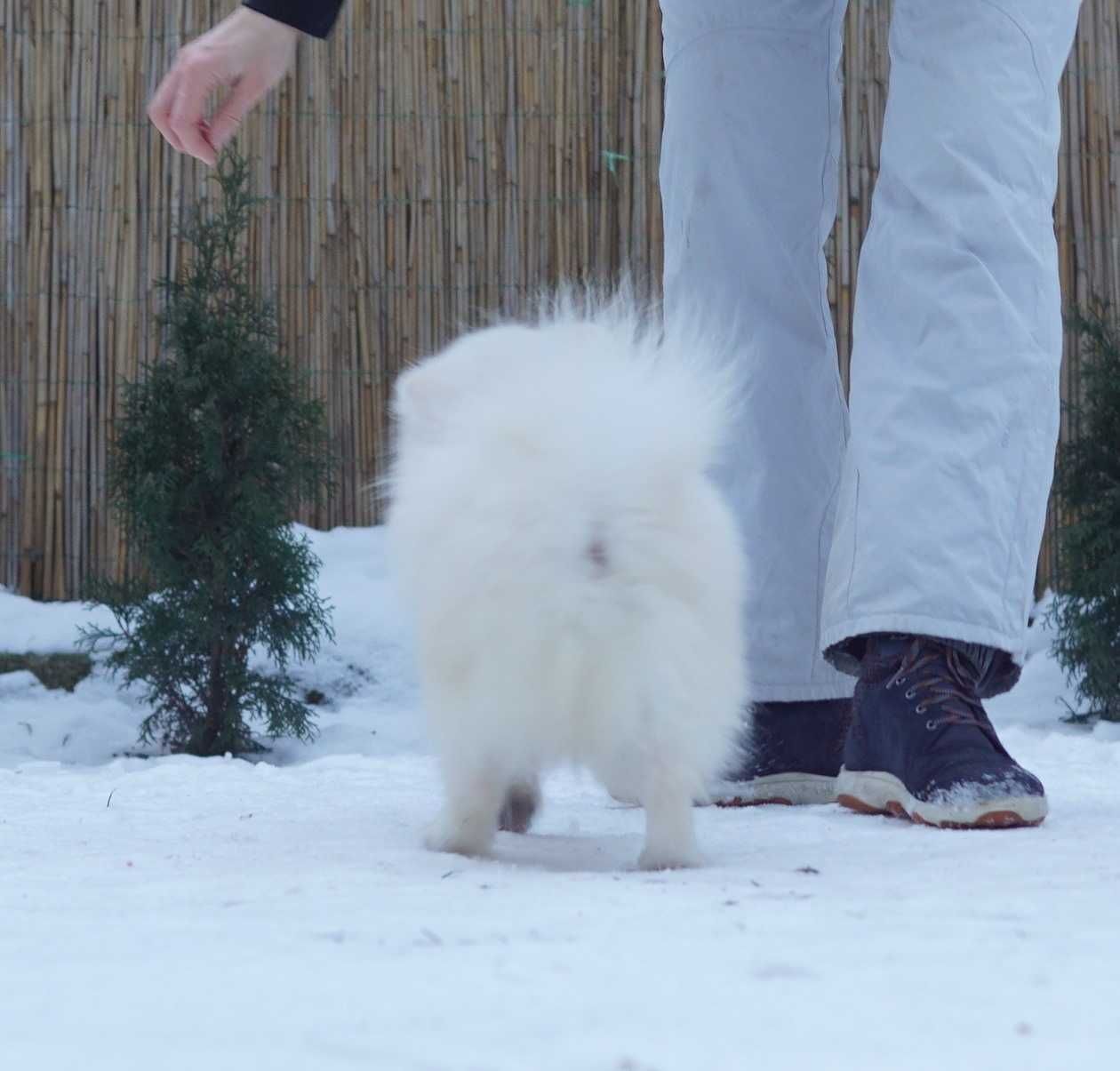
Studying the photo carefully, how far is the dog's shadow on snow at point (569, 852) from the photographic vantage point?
1.60m

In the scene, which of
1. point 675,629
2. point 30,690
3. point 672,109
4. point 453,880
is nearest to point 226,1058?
point 453,880

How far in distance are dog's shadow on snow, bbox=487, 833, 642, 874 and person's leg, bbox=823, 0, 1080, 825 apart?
376 millimetres

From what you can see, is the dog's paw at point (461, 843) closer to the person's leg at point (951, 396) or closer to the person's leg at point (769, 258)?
the person's leg at point (951, 396)

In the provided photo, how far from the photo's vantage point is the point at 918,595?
188 centimetres

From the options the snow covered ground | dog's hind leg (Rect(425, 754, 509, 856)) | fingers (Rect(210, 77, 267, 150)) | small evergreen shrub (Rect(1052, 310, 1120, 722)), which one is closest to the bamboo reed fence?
small evergreen shrub (Rect(1052, 310, 1120, 722))

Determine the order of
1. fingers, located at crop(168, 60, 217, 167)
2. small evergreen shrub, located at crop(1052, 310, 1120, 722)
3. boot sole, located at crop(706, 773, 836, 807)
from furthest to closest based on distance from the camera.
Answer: small evergreen shrub, located at crop(1052, 310, 1120, 722)
boot sole, located at crop(706, 773, 836, 807)
fingers, located at crop(168, 60, 217, 167)

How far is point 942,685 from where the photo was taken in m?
1.89

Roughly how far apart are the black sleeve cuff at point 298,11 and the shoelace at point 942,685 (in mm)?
1059

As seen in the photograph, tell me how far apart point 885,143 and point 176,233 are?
8.62 feet

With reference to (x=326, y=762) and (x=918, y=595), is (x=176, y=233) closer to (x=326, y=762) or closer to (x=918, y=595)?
(x=326, y=762)

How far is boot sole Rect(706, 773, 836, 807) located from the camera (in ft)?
7.34

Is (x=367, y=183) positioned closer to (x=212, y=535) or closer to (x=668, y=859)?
(x=212, y=535)

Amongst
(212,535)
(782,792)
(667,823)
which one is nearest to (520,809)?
(667,823)

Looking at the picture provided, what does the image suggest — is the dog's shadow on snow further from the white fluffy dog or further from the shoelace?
the shoelace
